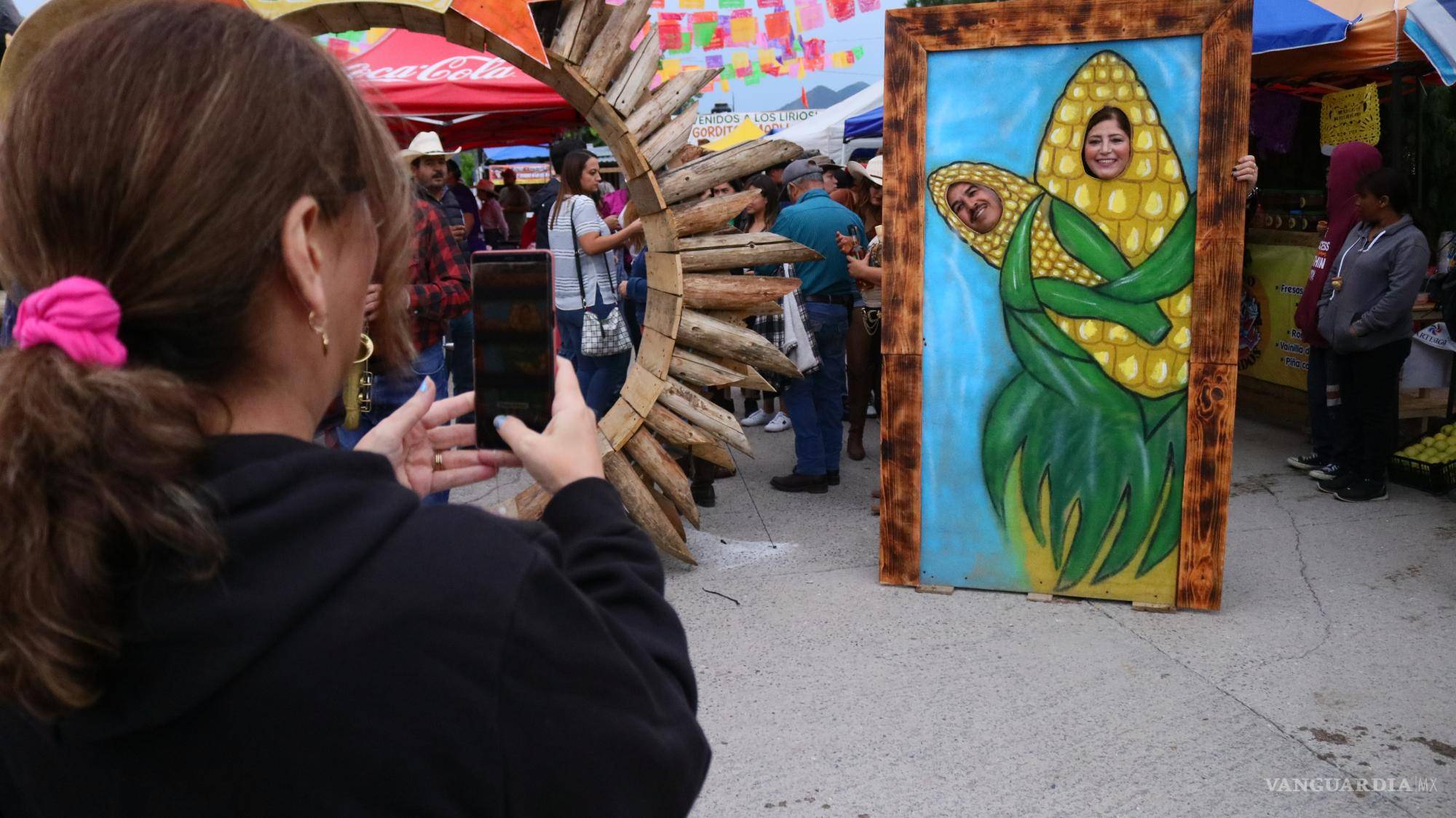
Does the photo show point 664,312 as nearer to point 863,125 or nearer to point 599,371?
point 599,371

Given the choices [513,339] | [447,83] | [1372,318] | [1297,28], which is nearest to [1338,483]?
[1372,318]

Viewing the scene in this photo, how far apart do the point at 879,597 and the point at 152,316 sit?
13.1 ft

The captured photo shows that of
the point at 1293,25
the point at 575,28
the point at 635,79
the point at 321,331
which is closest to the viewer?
the point at 321,331

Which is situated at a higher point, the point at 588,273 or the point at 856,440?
the point at 588,273

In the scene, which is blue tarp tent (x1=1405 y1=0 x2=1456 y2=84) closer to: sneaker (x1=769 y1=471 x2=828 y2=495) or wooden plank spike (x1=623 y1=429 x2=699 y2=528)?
sneaker (x1=769 y1=471 x2=828 y2=495)

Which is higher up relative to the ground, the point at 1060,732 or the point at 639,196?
the point at 639,196

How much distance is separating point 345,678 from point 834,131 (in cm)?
1191

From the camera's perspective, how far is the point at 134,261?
3.04 ft

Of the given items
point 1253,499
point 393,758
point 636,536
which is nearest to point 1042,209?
point 1253,499

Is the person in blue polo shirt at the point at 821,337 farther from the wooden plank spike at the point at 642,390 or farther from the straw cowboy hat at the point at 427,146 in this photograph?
the straw cowboy hat at the point at 427,146

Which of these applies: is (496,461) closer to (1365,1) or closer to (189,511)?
(189,511)

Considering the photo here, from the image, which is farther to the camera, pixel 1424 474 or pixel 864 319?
pixel 864 319

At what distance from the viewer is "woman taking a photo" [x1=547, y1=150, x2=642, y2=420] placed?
6086 mm

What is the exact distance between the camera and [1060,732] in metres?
3.54
